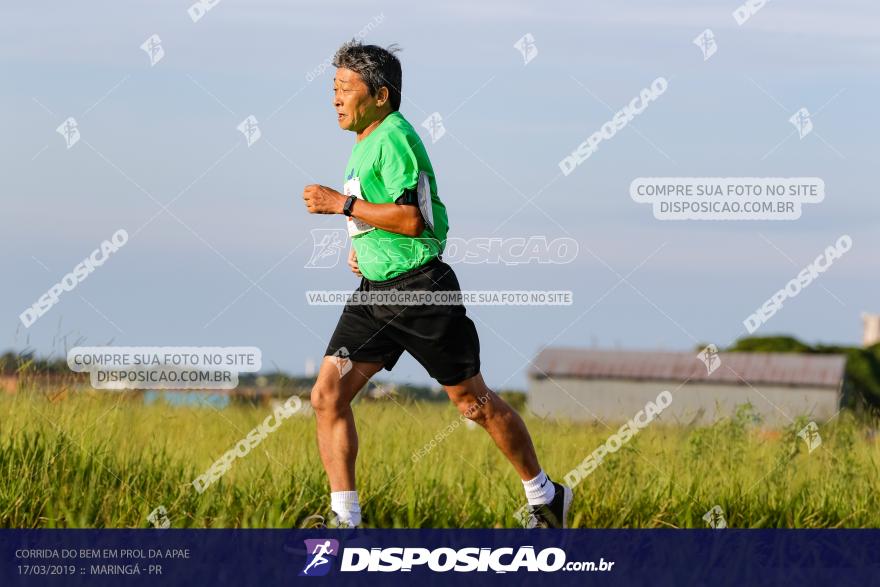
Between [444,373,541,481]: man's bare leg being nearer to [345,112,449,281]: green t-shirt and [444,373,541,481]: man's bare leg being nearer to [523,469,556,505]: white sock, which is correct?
[523,469,556,505]: white sock

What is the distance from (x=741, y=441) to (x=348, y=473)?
309cm

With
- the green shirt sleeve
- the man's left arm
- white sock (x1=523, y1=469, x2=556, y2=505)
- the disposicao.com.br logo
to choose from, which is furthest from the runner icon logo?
the green shirt sleeve

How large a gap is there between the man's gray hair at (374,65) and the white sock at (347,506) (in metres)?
1.98

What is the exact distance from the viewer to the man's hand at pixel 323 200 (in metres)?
5.97

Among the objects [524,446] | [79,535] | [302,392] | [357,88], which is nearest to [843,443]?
[524,446]

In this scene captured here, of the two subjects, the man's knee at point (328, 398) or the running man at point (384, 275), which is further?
the man's knee at point (328, 398)

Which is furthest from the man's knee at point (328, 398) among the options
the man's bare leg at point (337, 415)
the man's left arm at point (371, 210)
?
the man's left arm at point (371, 210)

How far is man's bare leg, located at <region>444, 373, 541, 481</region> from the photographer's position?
629cm

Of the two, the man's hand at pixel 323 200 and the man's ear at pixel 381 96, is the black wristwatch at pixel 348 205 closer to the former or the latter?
the man's hand at pixel 323 200

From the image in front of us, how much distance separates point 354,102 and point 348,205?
584 millimetres

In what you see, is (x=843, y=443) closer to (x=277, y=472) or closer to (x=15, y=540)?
(x=277, y=472)

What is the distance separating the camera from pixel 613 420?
27.9ft

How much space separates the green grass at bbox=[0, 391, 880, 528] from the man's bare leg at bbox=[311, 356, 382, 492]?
0.40 meters

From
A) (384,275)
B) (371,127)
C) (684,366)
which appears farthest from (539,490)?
(684,366)
